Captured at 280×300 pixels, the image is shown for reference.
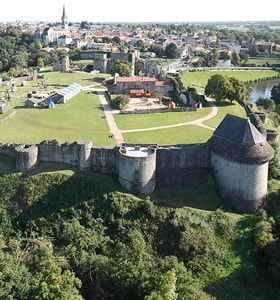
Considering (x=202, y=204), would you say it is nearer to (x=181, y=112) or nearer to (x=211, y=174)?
(x=211, y=174)

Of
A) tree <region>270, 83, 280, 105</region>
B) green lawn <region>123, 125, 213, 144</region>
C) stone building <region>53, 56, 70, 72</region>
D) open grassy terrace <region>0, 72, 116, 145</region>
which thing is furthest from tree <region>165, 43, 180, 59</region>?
green lawn <region>123, 125, 213, 144</region>

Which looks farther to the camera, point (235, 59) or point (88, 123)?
point (235, 59)

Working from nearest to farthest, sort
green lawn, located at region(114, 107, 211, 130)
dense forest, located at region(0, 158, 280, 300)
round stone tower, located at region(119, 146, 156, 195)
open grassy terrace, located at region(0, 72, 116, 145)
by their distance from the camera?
dense forest, located at region(0, 158, 280, 300) → round stone tower, located at region(119, 146, 156, 195) → open grassy terrace, located at region(0, 72, 116, 145) → green lawn, located at region(114, 107, 211, 130)

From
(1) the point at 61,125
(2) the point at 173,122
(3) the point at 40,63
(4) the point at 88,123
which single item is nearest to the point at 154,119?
(2) the point at 173,122

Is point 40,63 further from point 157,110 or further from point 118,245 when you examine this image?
point 118,245

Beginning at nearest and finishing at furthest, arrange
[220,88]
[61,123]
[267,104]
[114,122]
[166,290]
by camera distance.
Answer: [166,290] < [61,123] < [114,122] < [220,88] < [267,104]

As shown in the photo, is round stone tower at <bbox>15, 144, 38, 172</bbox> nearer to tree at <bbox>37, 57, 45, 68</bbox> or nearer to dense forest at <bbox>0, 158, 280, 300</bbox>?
dense forest at <bbox>0, 158, 280, 300</bbox>

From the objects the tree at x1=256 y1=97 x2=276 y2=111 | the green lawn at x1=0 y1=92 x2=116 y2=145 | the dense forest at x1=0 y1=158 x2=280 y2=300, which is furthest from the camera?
the tree at x1=256 y1=97 x2=276 y2=111

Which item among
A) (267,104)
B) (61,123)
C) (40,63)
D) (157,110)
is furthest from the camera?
(40,63)
